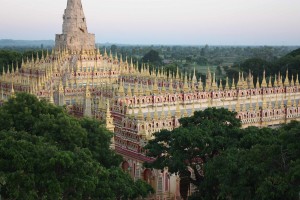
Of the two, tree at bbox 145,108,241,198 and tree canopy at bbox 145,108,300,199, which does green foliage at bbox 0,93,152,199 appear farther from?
tree canopy at bbox 145,108,300,199

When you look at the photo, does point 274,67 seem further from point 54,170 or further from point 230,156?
point 54,170

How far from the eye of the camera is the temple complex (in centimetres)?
2838

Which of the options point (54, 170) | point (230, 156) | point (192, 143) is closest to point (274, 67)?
point (192, 143)

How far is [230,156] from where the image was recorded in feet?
65.7

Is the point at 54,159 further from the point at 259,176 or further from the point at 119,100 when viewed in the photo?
the point at 119,100

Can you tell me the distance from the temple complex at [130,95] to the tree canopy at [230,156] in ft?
10.1

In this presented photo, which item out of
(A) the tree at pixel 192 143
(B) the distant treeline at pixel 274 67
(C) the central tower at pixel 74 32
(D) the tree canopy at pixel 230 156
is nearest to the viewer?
(D) the tree canopy at pixel 230 156

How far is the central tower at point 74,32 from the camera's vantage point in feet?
151

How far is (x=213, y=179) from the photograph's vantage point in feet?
69.9

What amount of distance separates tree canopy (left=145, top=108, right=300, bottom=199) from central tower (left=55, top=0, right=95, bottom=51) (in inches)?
879

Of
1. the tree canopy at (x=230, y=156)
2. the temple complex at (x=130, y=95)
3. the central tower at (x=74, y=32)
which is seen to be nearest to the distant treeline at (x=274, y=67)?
the central tower at (x=74, y=32)

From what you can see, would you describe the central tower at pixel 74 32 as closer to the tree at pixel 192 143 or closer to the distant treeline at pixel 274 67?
the tree at pixel 192 143

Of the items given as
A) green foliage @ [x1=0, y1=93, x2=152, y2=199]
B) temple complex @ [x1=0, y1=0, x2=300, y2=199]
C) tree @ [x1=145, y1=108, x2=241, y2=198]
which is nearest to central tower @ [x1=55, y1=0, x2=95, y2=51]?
temple complex @ [x1=0, y1=0, x2=300, y2=199]

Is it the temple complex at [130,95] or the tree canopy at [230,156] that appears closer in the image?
the tree canopy at [230,156]
